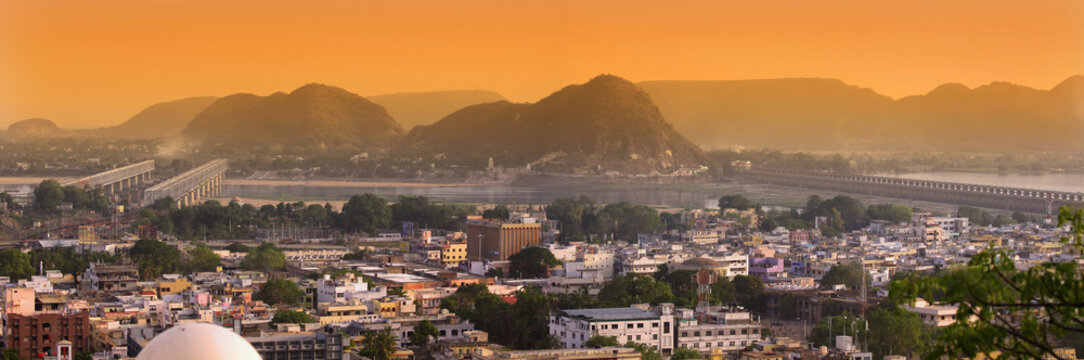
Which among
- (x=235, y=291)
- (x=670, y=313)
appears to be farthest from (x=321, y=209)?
(x=670, y=313)

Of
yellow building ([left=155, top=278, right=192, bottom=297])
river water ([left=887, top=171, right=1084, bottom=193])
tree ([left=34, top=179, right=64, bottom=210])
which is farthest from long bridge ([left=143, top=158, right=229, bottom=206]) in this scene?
river water ([left=887, top=171, right=1084, bottom=193])

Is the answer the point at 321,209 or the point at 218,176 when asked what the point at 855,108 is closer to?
the point at 218,176

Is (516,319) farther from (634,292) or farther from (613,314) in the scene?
(634,292)

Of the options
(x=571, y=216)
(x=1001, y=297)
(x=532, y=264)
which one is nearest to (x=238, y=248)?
(x=532, y=264)

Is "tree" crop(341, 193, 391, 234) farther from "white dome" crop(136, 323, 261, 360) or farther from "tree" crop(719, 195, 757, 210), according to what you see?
"white dome" crop(136, 323, 261, 360)

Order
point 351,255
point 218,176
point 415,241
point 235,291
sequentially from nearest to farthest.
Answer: point 235,291
point 351,255
point 415,241
point 218,176

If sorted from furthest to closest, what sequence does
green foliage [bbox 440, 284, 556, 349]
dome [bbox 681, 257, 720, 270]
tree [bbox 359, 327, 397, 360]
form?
1. dome [bbox 681, 257, 720, 270]
2. green foliage [bbox 440, 284, 556, 349]
3. tree [bbox 359, 327, 397, 360]
